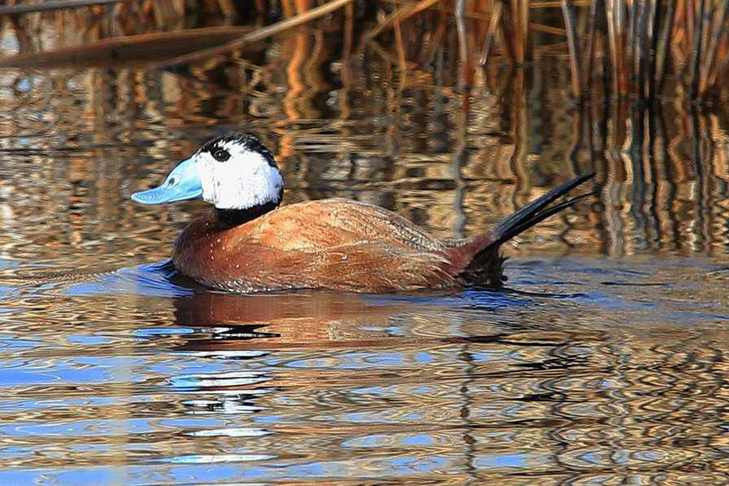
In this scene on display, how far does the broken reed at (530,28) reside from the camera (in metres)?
8.65

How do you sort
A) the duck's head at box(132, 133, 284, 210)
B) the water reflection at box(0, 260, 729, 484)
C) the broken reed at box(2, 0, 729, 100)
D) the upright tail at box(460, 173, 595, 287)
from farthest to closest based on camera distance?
the broken reed at box(2, 0, 729, 100)
the duck's head at box(132, 133, 284, 210)
the upright tail at box(460, 173, 595, 287)
the water reflection at box(0, 260, 729, 484)

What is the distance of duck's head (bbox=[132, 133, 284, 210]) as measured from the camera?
6215 millimetres

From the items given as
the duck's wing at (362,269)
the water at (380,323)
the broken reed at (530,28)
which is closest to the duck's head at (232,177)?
the water at (380,323)

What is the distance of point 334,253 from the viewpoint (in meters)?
5.80

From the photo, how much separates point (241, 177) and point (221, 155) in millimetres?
103

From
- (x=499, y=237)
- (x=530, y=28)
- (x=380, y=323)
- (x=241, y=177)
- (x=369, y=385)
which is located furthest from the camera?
(x=530, y=28)

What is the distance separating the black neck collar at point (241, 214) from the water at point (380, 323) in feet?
0.87

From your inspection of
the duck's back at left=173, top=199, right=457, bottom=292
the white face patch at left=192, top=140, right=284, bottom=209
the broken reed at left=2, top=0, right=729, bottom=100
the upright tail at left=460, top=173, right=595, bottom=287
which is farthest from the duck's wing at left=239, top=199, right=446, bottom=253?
the broken reed at left=2, top=0, right=729, bottom=100

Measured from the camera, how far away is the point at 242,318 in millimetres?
5492

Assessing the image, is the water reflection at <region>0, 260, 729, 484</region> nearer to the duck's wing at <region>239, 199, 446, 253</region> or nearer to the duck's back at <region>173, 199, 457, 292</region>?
the duck's back at <region>173, 199, 457, 292</region>

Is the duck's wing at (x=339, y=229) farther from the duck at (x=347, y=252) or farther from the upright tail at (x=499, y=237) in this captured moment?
the upright tail at (x=499, y=237)

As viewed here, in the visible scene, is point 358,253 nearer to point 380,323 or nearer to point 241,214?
point 380,323

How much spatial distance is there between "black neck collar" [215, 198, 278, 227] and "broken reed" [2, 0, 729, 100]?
2.13m

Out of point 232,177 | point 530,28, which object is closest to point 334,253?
point 232,177
